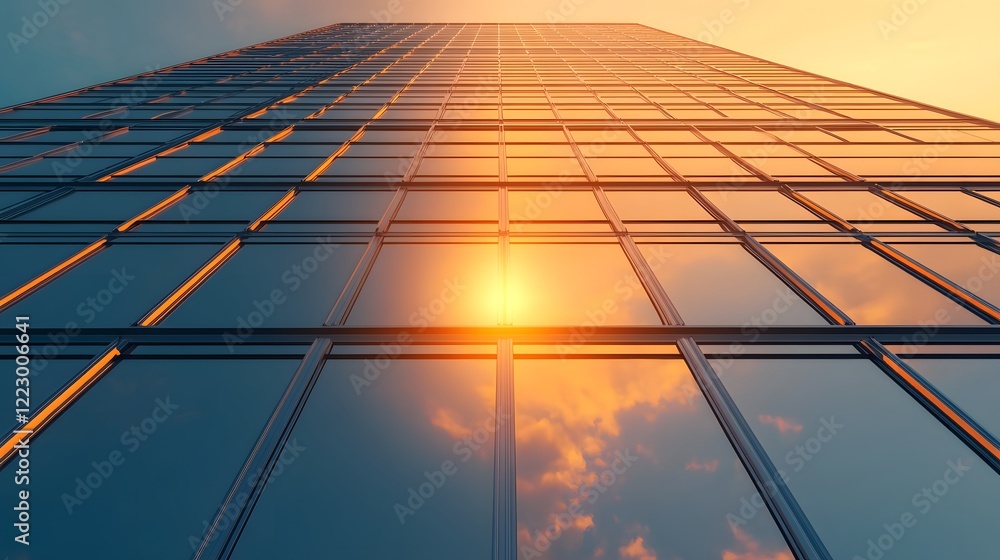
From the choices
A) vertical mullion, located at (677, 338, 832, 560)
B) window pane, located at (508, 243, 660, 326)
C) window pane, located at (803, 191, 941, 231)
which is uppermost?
window pane, located at (803, 191, 941, 231)

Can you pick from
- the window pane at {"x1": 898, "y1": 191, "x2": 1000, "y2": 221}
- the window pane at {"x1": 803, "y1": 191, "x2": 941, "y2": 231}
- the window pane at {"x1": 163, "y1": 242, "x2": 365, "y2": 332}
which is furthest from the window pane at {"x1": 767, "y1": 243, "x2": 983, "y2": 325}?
the window pane at {"x1": 163, "y1": 242, "x2": 365, "y2": 332}

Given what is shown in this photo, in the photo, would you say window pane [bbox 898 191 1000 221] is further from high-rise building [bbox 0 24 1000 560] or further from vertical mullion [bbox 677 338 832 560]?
vertical mullion [bbox 677 338 832 560]

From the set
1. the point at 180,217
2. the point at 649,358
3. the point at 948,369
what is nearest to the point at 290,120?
the point at 180,217

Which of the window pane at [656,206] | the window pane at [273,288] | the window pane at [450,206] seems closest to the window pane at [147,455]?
the window pane at [273,288]

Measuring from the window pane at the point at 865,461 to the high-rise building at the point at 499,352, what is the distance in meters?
0.02

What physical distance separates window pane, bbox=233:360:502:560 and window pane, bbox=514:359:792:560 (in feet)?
1.40

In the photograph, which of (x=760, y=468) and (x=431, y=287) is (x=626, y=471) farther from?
(x=431, y=287)

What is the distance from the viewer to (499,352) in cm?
534

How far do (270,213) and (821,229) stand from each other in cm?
952

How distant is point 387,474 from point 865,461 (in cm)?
404

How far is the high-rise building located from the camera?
12.3 feet

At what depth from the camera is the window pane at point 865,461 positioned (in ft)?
11.9

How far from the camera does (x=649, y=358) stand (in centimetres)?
534

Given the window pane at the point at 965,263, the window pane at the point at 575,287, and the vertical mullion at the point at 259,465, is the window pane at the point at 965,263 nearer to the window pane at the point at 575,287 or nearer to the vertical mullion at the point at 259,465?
the window pane at the point at 575,287
